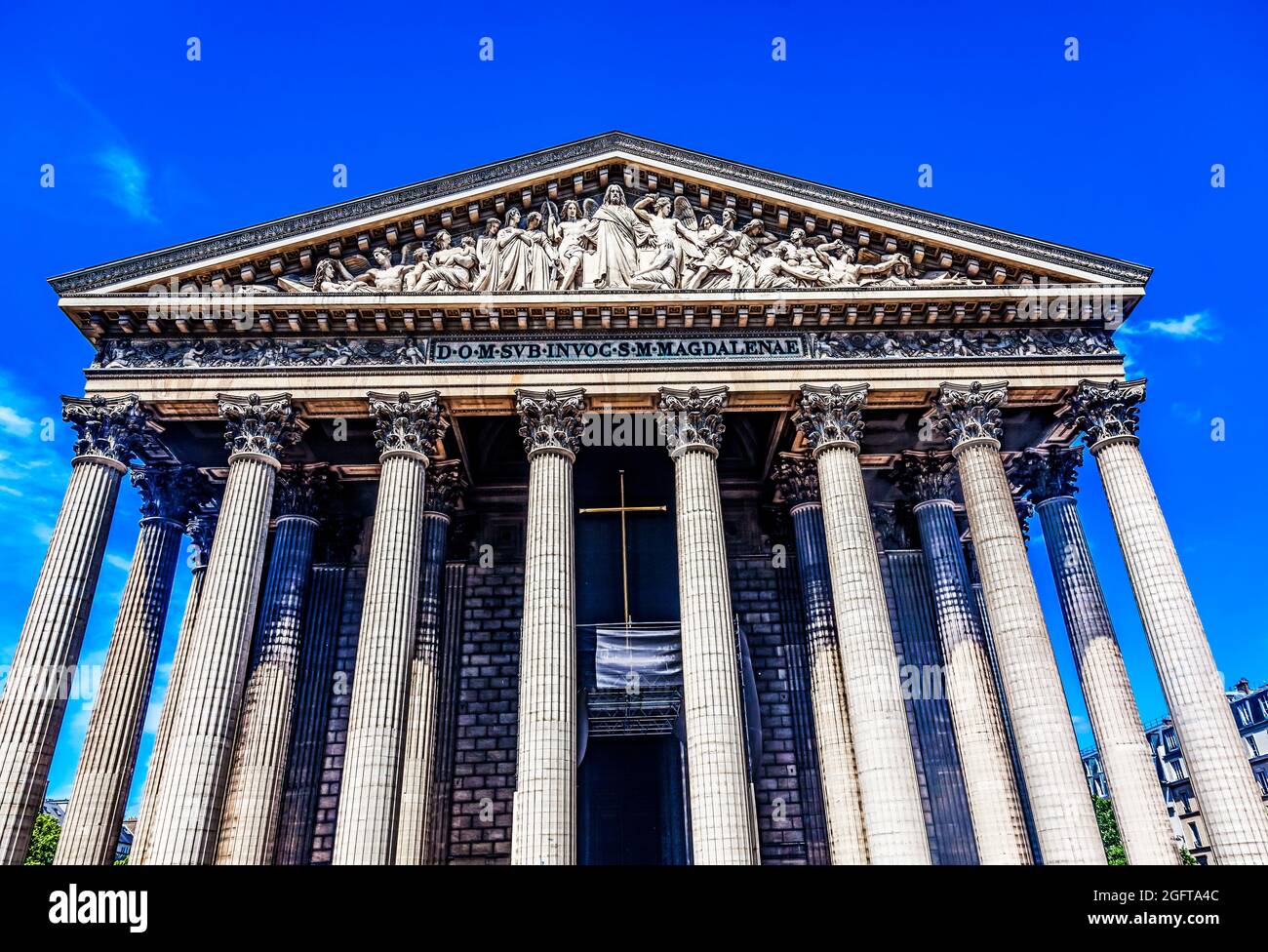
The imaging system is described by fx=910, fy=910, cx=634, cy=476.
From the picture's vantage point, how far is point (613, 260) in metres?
24.3

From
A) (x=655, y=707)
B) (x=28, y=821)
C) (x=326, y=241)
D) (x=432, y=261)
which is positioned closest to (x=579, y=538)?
(x=655, y=707)

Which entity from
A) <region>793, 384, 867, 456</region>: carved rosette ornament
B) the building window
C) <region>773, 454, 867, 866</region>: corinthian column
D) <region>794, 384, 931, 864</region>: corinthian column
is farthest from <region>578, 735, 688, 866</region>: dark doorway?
the building window

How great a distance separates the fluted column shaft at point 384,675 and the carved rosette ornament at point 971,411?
43.8ft

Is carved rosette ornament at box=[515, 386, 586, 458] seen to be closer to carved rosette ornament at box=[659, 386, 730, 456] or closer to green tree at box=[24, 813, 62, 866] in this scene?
carved rosette ornament at box=[659, 386, 730, 456]

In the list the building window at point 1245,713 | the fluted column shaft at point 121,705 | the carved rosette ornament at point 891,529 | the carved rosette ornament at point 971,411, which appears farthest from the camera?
the building window at point 1245,713

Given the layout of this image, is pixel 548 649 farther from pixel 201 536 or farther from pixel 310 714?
pixel 201 536

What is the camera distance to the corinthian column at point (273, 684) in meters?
21.5

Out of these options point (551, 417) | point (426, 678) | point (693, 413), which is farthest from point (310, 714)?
point (693, 413)

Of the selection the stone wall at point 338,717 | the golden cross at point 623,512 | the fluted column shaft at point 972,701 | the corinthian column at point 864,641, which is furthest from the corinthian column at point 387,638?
the fluted column shaft at point 972,701

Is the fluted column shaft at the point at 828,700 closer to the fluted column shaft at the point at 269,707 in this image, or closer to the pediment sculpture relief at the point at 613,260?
the pediment sculpture relief at the point at 613,260

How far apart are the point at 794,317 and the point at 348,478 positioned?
13.9m

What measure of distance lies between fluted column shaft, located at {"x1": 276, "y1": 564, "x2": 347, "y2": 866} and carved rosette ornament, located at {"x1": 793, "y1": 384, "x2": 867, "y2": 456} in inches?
568

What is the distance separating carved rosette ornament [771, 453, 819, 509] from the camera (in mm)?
26281
